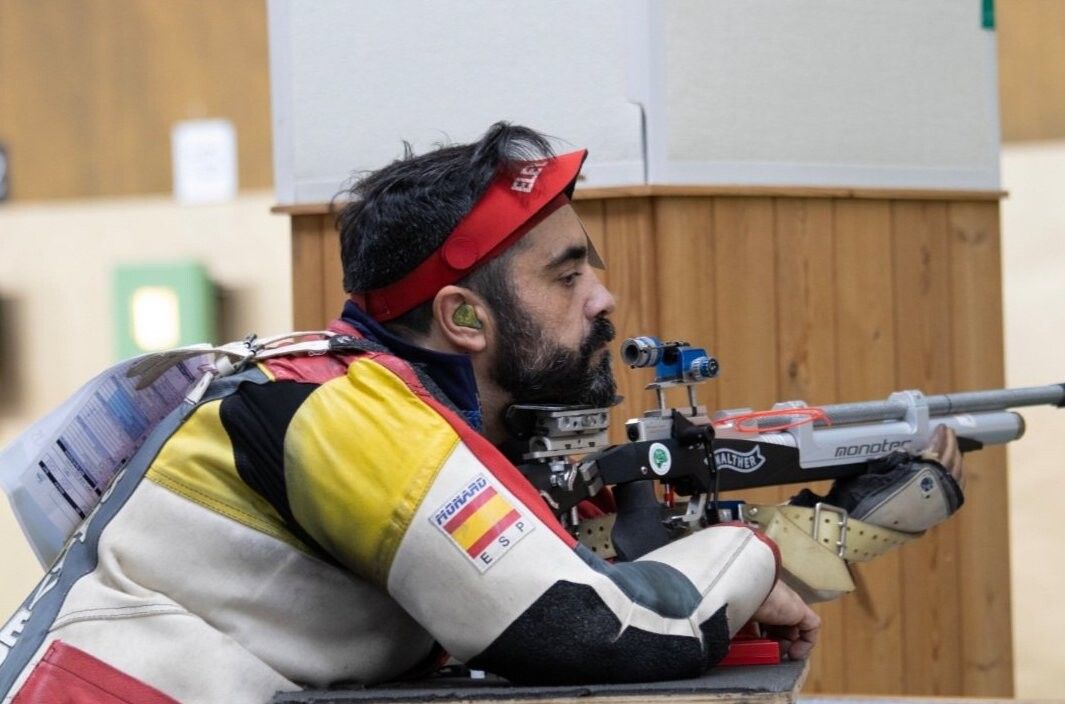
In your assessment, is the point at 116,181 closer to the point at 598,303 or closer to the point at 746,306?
the point at 746,306

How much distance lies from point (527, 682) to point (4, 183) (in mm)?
6258

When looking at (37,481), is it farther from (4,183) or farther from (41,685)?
(4,183)

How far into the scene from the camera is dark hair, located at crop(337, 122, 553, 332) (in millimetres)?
2518

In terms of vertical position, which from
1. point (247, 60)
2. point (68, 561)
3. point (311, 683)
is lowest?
point (311, 683)

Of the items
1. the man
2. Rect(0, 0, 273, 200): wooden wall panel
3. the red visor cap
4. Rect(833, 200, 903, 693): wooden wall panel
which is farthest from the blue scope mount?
Rect(0, 0, 273, 200): wooden wall panel

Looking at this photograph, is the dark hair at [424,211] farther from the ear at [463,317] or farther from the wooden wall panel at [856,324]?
the wooden wall panel at [856,324]

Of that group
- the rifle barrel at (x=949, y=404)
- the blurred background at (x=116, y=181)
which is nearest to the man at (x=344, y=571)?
the rifle barrel at (x=949, y=404)

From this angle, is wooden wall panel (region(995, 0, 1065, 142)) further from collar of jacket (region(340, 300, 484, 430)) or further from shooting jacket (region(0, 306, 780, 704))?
shooting jacket (region(0, 306, 780, 704))

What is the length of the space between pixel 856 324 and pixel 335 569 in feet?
7.16

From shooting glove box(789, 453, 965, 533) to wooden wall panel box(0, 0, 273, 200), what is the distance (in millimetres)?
4799

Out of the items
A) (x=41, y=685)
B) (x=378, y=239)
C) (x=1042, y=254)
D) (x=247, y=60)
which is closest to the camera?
(x=41, y=685)

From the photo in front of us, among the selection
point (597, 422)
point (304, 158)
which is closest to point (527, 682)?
point (597, 422)

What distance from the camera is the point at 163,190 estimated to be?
24.4 ft

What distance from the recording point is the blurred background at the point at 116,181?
726cm
